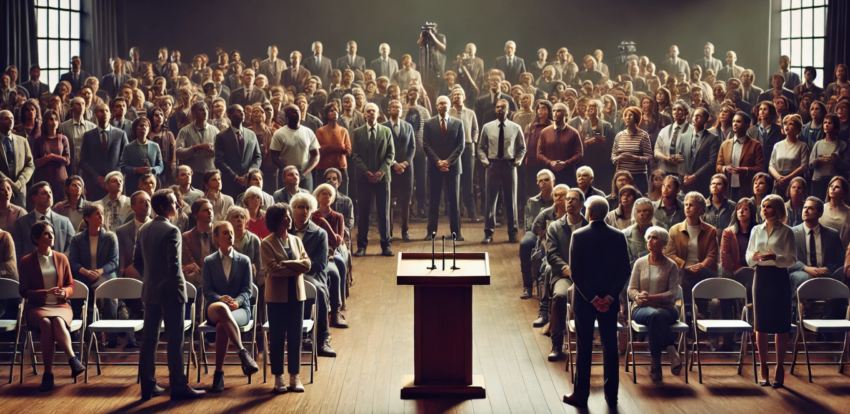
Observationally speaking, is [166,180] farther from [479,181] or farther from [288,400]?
Answer: [288,400]

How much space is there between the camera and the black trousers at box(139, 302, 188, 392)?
5871 mm

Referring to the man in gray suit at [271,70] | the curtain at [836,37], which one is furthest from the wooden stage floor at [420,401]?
the curtain at [836,37]

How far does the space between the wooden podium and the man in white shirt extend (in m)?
4.21

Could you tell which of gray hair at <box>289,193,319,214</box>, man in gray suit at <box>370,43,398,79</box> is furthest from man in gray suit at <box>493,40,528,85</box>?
gray hair at <box>289,193,319,214</box>

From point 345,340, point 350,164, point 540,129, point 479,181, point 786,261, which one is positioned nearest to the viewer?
point 786,261

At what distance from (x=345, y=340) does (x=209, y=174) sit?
6.97ft

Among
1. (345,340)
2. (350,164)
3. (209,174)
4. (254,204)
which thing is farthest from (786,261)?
(350,164)

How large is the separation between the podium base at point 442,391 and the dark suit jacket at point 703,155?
462 centimetres

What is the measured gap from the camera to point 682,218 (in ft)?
25.7

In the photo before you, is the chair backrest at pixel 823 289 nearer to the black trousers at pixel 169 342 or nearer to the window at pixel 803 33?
the black trousers at pixel 169 342

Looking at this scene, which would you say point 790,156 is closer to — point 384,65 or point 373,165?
point 373,165

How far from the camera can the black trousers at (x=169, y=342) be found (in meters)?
5.87

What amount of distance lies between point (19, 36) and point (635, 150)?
36.1 feet

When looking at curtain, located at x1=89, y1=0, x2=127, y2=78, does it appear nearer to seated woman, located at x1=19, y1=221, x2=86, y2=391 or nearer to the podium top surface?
seated woman, located at x1=19, y1=221, x2=86, y2=391
